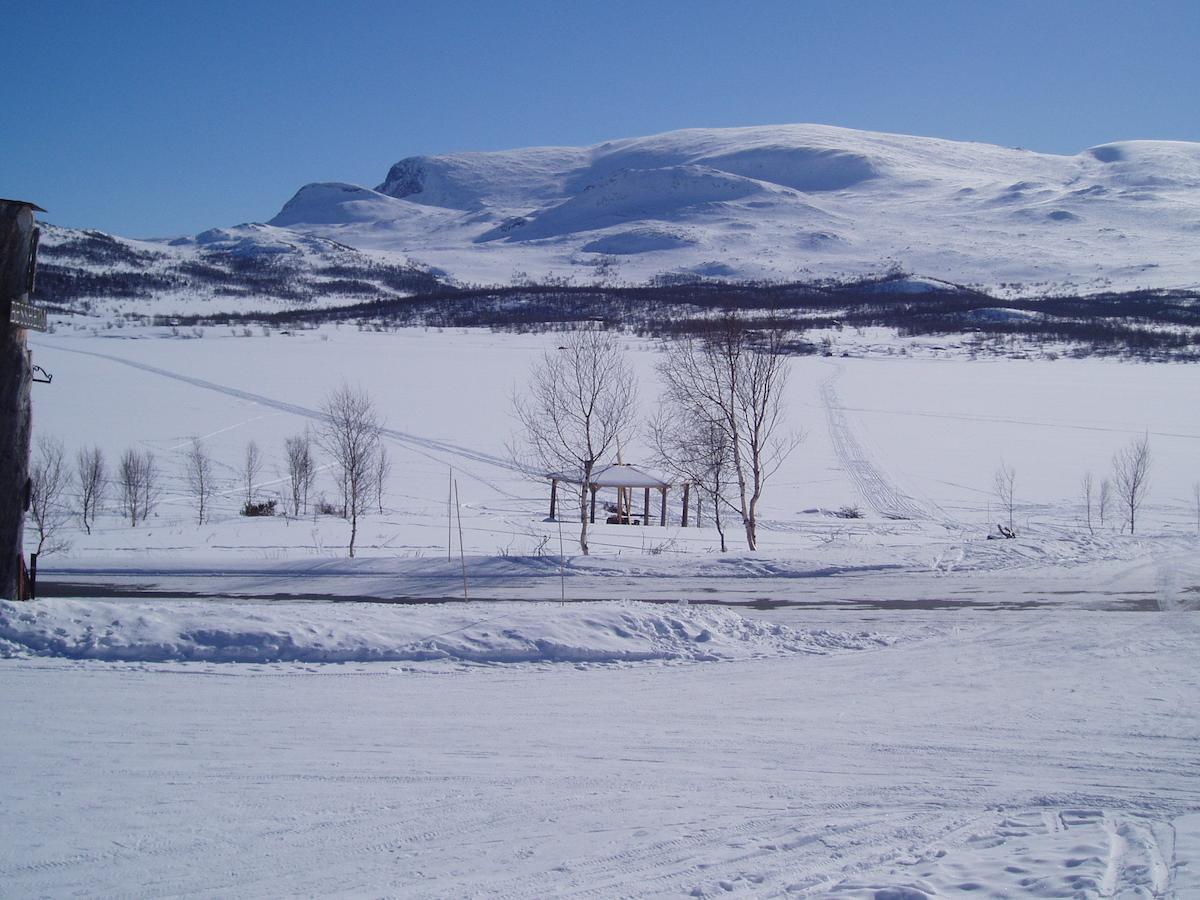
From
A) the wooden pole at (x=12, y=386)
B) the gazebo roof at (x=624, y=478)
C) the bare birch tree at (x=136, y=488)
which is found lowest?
the bare birch tree at (x=136, y=488)

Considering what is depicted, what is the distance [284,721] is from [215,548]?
14090mm

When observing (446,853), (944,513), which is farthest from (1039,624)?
(944,513)

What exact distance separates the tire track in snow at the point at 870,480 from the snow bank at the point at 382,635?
28.9 metres

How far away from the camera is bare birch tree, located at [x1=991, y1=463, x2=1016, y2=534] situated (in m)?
37.7

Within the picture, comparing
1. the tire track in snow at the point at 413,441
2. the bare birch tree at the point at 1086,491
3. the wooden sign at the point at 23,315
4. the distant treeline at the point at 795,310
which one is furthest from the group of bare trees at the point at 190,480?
the distant treeline at the point at 795,310

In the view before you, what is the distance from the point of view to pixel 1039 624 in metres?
10.7

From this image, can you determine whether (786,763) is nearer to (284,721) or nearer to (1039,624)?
(284,721)

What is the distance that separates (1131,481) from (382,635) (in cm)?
3941

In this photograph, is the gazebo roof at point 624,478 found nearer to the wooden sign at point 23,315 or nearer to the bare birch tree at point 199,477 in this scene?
the bare birch tree at point 199,477

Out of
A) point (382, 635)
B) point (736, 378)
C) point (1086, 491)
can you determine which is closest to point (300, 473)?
point (736, 378)

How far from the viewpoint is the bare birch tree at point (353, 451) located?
2590cm

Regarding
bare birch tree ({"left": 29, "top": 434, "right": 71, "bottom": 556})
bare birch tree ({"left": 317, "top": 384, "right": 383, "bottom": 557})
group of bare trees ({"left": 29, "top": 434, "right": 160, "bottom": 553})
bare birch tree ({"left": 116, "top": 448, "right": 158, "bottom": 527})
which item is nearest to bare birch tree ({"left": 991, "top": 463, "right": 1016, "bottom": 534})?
bare birch tree ({"left": 317, "top": 384, "right": 383, "bottom": 557})

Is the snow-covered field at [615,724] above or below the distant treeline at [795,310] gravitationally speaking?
below

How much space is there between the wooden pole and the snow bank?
1.09 meters
